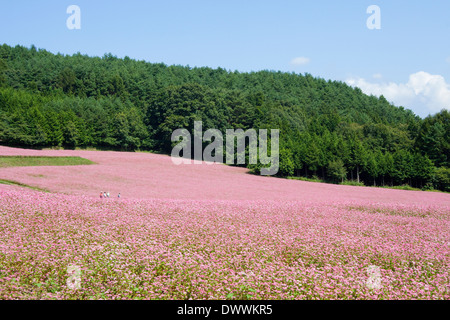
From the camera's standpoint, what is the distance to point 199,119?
284 feet

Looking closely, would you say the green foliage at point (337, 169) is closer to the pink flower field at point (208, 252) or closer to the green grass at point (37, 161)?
the green grass at point (37, 161)

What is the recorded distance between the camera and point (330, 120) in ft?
428

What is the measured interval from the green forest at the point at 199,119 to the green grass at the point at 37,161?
28.0 m

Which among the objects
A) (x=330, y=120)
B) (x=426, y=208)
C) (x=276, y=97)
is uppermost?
(x=276, y=97)

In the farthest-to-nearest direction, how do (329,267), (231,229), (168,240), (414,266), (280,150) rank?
1. (280,150)
2. (231,229)
3. (168,240)
4. (414,266)
5. (329,267)

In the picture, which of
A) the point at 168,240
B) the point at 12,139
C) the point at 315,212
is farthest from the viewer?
the point at 12,139

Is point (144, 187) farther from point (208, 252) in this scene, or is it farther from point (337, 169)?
point (337, 169)

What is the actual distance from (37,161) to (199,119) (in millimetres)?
43223

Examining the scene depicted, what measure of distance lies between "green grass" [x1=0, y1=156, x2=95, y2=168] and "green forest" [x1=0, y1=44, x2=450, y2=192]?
27993mm

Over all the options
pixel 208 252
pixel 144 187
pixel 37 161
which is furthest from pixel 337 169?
pixel 208 252

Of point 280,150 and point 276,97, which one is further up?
A: point 276,97
